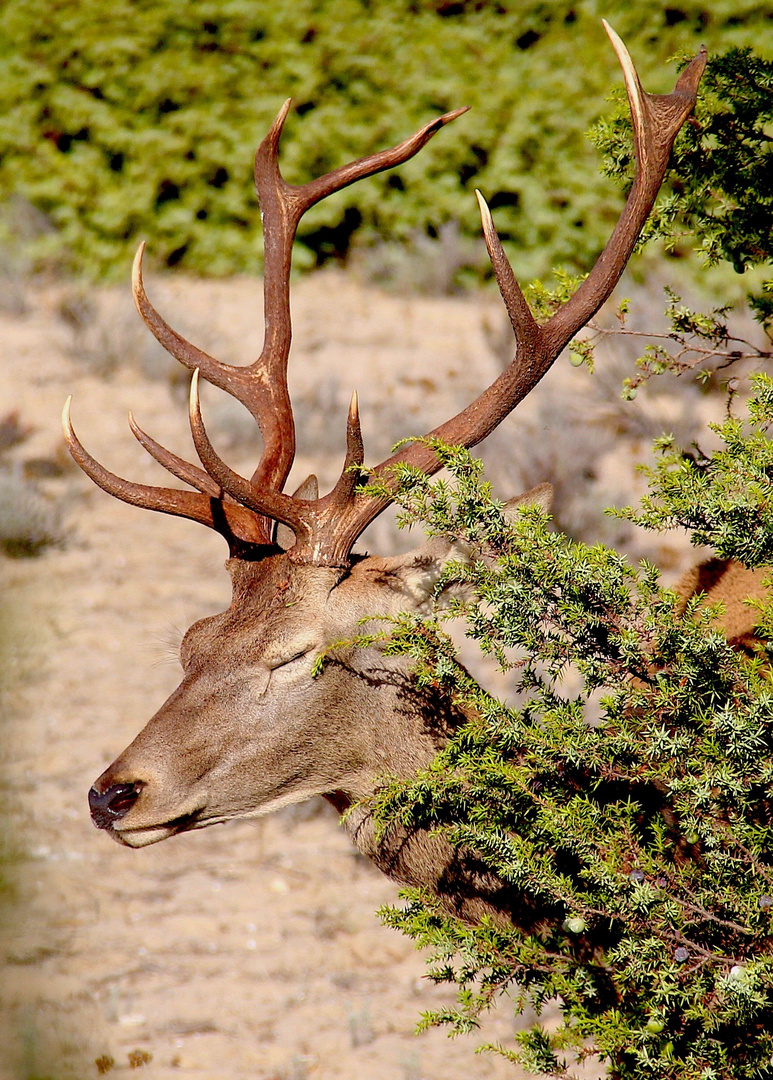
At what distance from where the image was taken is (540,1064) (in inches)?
110

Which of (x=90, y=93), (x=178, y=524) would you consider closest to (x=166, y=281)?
(x=90, y=93)

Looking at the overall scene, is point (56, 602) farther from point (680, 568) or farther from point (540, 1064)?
point (540, 1064)

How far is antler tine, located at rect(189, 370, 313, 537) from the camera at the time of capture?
282 centimetres

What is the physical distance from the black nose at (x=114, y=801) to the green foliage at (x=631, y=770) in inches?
24.2

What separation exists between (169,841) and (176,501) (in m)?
2.29

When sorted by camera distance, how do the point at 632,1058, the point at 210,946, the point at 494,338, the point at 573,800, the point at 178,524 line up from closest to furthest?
the point at 573,800 → the point at 632,1058 → the point at 210,946 → the point at 178,524 → the point at 494,338

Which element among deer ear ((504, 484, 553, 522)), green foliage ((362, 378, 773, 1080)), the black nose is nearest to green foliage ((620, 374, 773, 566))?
green foliage ((362, 378, 773, 1080))

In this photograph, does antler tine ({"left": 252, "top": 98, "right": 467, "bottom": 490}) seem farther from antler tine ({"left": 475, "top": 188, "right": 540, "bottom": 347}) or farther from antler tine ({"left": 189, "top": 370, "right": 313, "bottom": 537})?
antler tine ({"left": 475, "top": 188, "right": 540, "bottom": 347})

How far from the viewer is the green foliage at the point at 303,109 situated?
7969mm

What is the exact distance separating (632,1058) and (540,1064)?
22cm

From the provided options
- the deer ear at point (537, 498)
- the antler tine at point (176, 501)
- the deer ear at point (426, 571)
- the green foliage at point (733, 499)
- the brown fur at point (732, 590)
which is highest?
the green foliage at point (733, 499)

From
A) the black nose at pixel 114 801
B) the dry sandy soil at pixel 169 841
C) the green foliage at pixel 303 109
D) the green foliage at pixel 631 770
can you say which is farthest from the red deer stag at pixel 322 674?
the green foliage at pixel 303 109

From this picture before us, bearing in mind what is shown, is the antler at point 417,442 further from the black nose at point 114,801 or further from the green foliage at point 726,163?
the black nose at point 114,801

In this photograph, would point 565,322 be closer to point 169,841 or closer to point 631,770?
point 631,770
